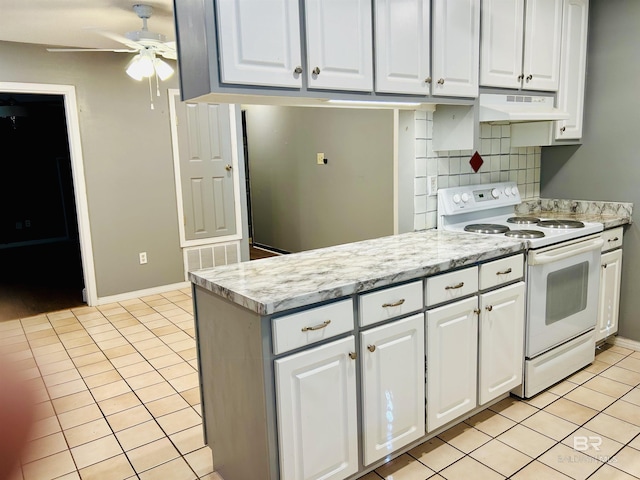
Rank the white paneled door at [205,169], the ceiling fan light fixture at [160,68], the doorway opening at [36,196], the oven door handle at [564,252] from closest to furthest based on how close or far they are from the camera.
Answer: the oven door handle at [564,252], the ceiling fan light fixture at [160,68], the white paneled door at [205,169], the doorway opening at [36,196]

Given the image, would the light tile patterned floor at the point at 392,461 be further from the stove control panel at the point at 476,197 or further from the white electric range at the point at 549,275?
the stove control panel at the point at 476,197

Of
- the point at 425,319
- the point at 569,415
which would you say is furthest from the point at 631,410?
the point at 425,319

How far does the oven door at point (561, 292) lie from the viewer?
8.14ft

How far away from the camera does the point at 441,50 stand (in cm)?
237

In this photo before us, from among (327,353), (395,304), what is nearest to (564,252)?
(395,304)

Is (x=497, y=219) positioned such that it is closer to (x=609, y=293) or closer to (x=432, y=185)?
(x=432, y=185)

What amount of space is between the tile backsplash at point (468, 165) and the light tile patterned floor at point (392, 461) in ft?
3.80

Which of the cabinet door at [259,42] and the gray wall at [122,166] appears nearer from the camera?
the cabinet door at [259,42]

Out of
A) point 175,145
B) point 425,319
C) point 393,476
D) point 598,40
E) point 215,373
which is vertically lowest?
point 393,476

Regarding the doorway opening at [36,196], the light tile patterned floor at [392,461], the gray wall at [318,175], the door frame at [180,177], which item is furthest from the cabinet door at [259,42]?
the doorway opening at [36,196]

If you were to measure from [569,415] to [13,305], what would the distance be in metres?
4.64

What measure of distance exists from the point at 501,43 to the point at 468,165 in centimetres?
71

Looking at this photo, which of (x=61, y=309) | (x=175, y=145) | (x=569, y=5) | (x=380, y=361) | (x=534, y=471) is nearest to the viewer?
(x=380, y=361)

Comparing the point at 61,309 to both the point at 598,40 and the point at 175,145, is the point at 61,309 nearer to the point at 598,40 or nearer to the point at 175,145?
the point at 175,145
